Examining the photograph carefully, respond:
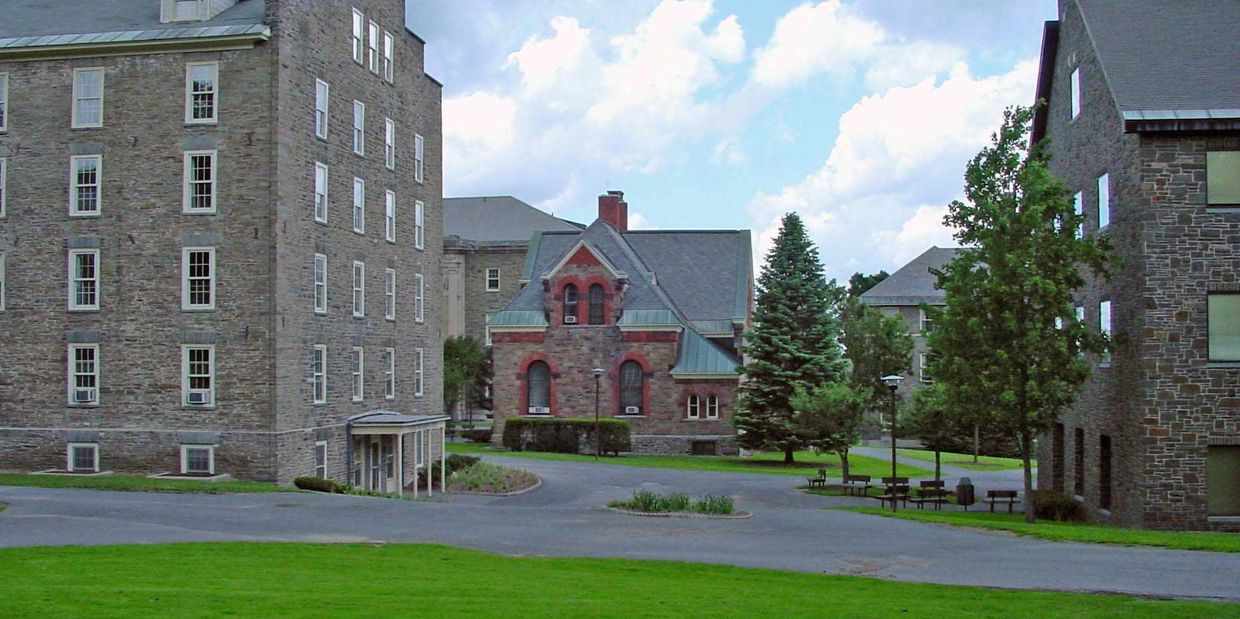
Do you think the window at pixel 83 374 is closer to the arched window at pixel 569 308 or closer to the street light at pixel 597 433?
the street light at pixel 597 433

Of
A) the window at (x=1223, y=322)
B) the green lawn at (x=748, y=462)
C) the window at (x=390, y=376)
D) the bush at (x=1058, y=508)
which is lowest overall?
the green lawn at (x=748, y=462)

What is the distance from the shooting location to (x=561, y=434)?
5819 centimetres

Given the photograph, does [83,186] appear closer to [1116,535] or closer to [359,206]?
[359,206]

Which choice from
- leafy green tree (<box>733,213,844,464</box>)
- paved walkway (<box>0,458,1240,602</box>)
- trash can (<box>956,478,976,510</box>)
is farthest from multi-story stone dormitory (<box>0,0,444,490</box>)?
leafy green tree (<box>733,213,844,464</box>)

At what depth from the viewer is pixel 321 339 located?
3678 cm

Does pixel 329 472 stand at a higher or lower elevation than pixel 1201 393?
lower

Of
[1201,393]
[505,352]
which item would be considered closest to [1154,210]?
[1201,393]

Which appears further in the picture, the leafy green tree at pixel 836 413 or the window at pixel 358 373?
the leafy green tree at pixel 836 413

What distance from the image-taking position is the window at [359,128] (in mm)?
39188

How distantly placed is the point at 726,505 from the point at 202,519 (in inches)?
494

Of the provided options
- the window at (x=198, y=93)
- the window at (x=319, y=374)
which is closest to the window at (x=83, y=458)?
the window at (x=319, y=374)

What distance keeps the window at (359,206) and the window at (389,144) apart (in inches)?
91.5

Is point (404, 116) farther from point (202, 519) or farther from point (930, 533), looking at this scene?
point (930, 533)

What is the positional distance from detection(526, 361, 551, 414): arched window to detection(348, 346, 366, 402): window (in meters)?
21.8
